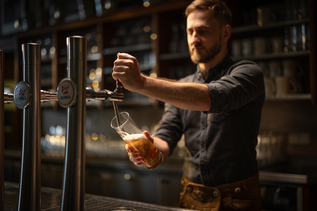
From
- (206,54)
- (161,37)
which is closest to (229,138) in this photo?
(206,54)

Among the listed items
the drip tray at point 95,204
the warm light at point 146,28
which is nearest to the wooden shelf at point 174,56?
the warm light at point 146,28

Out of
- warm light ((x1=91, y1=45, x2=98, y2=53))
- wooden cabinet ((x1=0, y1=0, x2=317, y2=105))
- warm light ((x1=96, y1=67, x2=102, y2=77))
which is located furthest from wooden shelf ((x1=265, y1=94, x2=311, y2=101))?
warm light ((x1=91, y1=45, x2=98, y2=53))

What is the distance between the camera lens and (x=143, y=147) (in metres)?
0.91

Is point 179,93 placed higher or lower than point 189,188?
higher

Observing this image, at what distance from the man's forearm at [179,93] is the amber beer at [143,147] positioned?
0.43 ft

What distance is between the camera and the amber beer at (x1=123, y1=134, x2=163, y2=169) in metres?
0.91

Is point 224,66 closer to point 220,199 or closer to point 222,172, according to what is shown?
point 222,172

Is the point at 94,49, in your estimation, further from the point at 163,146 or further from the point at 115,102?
the point at 115,102

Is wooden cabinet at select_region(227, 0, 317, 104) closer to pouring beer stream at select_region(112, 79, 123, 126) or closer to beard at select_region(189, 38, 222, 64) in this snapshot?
beard at select_region(189, 38, 222, 64)

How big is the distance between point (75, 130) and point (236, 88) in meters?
0.72

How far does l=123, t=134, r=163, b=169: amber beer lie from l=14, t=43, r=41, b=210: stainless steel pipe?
277 mm

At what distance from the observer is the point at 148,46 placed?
10.3 ft

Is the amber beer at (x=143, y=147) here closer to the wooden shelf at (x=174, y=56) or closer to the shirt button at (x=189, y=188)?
the shirt button at (x=189, y=188)

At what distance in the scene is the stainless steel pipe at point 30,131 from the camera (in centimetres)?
67
